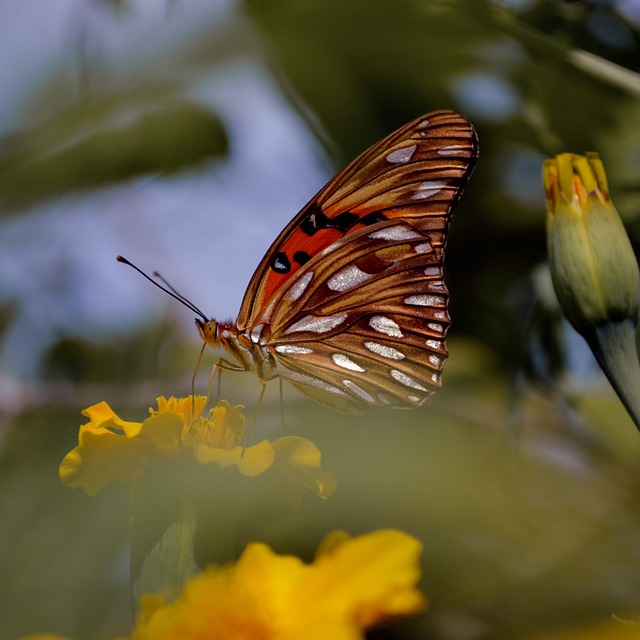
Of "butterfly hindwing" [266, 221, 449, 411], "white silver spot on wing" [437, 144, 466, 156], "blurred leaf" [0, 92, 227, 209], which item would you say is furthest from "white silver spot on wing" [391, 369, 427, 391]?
"blurred leaf" [0, 92, 227, 209]

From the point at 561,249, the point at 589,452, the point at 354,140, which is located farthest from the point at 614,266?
the point at 354,140

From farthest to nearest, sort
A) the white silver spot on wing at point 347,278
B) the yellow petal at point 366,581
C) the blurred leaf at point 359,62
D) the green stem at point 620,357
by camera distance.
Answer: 1. the blurred leaf at point 359,62
2. the white silver spot on wing at point 347,278
3. the green stem at point 620,357
4. the yellow petal at point 366,581

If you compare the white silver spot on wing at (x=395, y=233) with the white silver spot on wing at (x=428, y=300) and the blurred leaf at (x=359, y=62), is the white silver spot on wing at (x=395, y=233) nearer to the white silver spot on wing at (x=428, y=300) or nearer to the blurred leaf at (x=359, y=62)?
the white silver spot on wing at (x=428, y=300)

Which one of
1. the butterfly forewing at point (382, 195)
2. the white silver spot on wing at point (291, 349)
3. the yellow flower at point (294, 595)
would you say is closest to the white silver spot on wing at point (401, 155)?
the butterfly forewing at point (382, 195)

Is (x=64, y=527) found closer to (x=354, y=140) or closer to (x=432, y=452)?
(x=432, y=452)

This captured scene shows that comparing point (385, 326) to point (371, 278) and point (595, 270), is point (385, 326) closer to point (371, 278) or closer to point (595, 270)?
point (371, 278)

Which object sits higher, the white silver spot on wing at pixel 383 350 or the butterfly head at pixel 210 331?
the butterfly head at pixel 210 331

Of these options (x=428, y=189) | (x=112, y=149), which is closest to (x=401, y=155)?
(x=428, y=189)

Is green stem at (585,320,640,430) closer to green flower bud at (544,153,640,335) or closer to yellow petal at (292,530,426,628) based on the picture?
green flower bud at (544,153,640,335)
